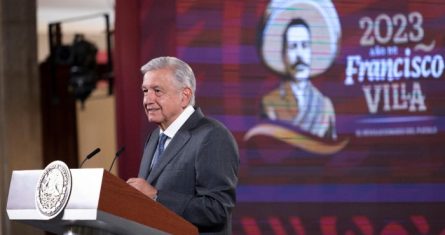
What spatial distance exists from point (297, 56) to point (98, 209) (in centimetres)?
285

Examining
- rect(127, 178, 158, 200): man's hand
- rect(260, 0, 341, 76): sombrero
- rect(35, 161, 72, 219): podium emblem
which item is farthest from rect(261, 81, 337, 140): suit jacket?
rect(35, 161, 72, 219): podium emblem

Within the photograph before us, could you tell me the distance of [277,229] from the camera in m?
5.13

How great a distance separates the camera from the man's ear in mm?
3032

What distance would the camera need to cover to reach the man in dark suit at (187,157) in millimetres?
2871

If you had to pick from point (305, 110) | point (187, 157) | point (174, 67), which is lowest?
point (305, 110)

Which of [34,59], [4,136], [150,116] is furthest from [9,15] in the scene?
[150,116]

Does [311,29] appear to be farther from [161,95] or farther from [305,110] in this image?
[161,95]

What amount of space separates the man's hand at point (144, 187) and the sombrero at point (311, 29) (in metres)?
2.35

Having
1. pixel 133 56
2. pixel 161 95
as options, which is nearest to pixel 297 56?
pixel 133 56

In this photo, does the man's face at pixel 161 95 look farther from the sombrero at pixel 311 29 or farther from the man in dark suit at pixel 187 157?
the sombrero at pixel 311 29

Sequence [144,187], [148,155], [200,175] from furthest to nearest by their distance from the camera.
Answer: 1. [148,155]
2. [200,175]
3. [144,187]

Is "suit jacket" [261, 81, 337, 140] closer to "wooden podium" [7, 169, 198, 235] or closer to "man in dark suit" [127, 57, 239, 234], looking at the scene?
"man in dark suit" [127, 57, 239, 234]

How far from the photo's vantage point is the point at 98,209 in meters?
2.39

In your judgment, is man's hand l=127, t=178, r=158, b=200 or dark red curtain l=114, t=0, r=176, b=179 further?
dark red curtain l=114, t=0, r=176, b=179
